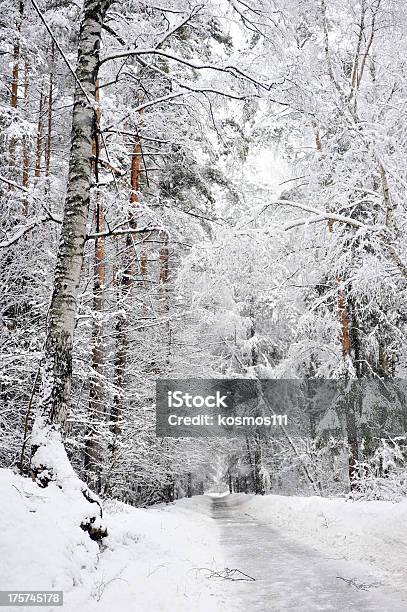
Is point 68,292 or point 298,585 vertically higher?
point 68,292

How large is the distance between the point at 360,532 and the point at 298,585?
296cm

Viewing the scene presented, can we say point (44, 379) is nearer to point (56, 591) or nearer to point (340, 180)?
point (56, 591)

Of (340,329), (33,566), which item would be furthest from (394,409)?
(33,566)

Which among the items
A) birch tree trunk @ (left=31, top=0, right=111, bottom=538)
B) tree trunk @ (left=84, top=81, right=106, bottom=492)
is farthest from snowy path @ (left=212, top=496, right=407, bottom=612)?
tree trunk @ (left=84, top=81, right=106, bottom=492)

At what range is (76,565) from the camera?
397cm

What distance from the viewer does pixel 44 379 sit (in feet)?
15.9

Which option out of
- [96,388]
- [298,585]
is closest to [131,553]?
[298,585]

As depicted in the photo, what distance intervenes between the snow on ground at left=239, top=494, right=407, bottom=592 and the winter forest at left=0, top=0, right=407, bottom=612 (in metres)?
0.05

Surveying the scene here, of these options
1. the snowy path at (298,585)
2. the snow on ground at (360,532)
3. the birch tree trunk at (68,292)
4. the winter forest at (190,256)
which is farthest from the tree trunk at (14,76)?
the snow on ground at (360,532)

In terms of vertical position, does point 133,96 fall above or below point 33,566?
above

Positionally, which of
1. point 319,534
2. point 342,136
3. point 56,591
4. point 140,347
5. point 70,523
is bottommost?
point 319,534

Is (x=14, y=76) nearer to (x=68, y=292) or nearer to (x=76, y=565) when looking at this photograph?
(x=68, y=292)

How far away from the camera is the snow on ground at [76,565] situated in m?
3.43

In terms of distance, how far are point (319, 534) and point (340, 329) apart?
6537mm
